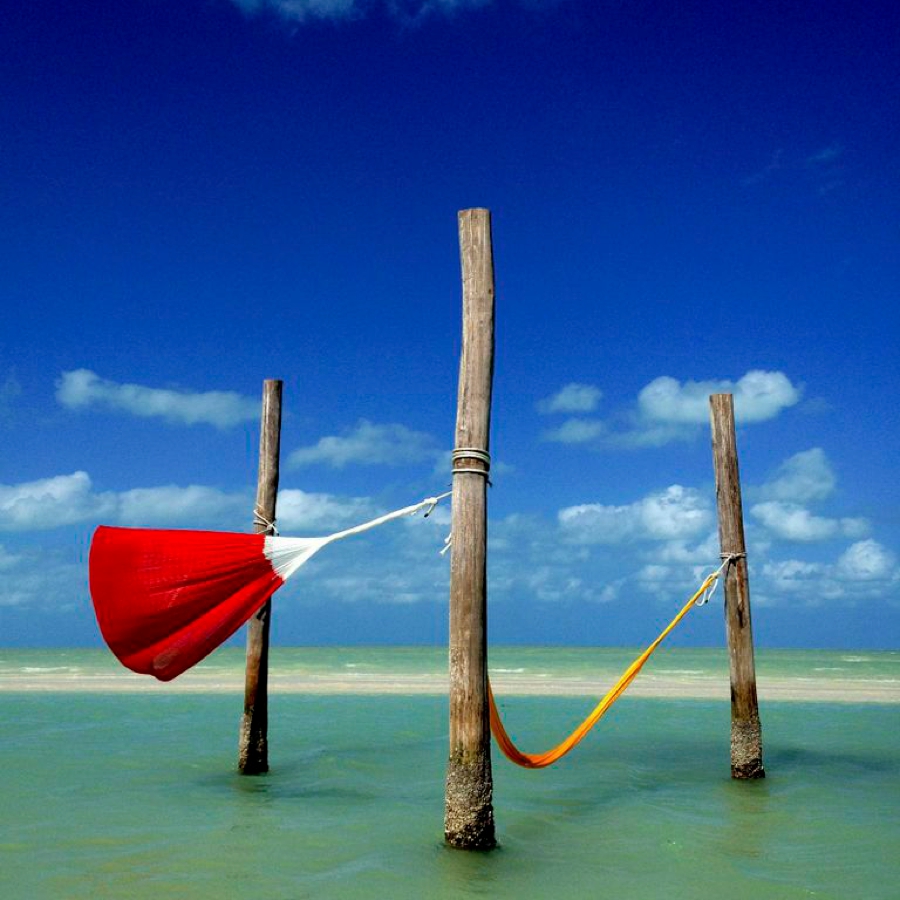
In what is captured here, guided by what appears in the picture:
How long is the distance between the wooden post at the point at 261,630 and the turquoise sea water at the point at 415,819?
28 cm

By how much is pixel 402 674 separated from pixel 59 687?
10.9 meters

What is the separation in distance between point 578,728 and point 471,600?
2.57 m

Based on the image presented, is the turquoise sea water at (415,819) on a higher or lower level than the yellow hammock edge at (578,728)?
lower

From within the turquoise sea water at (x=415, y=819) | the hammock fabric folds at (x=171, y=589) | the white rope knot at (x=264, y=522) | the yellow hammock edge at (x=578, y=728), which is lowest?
the turquoise sea water at (x=415, y=819)

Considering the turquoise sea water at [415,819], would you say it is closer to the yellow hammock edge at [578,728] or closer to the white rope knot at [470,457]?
the yellow hammock edge at [578,728]

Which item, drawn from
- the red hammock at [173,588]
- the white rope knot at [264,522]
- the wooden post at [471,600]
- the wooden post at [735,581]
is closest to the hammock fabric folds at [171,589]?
the red hammock at [173,588]

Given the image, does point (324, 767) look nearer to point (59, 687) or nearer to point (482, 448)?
point (482, 448)

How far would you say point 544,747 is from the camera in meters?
11.4

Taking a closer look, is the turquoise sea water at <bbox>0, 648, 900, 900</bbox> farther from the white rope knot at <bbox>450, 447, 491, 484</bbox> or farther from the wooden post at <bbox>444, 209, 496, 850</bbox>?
the white rope knot at <bbox>450, 447, 491, 484</bbox>

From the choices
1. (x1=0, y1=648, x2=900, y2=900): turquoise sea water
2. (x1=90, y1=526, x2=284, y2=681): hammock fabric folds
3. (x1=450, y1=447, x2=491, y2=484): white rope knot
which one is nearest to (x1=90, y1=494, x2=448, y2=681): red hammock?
(x1=90, y1=526, x2=284, y2=681): hammock fabric folds

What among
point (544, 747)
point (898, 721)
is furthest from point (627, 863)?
point (898, 721)

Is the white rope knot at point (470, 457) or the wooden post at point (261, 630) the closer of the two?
the white rope knot at point (470, 457)

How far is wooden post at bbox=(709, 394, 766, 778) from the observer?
7.37 metres

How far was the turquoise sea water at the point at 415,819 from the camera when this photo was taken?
4.85 meters
